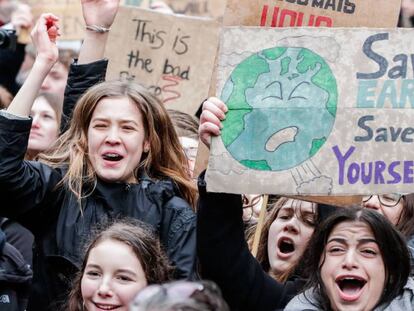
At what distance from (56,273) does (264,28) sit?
1.28 meters

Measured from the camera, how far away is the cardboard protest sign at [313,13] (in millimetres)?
5027

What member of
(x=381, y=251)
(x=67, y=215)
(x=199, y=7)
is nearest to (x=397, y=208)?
(x=381, y=251)

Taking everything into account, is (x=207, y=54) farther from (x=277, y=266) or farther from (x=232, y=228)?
(x=232, y=228)

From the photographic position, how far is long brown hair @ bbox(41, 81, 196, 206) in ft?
18.0

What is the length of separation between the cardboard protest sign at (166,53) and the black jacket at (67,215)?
2.11m

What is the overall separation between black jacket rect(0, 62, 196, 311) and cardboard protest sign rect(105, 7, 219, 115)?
2.11 m

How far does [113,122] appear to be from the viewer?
5422 mm

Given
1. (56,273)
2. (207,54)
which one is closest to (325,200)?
(56,273)

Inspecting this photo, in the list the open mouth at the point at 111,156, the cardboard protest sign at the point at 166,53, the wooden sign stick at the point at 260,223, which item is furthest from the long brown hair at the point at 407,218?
the cardboard protest sign at the point at 166,53

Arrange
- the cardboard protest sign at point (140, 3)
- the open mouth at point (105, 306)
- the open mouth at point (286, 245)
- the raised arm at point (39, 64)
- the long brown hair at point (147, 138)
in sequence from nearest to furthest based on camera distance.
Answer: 1. the open mouth at point (105, 306)
2. the raised arm at point (39, 64)
3. the long brown hair at point (147, 138)
4. the open mouth at point (286, 245)
5. the cardboard protest sign at point (140, 3)

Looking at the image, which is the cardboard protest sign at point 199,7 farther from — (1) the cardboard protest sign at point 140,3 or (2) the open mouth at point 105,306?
(2) the open mouth at point 105,306

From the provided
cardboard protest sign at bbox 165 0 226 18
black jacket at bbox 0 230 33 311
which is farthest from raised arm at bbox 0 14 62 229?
cardboard protest sign at bbox 165 0 226 18

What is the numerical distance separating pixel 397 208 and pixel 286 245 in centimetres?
50

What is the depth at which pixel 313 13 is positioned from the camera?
17.4ft
